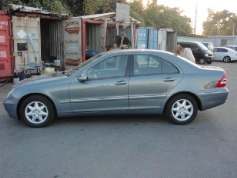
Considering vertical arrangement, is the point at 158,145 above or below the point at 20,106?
below

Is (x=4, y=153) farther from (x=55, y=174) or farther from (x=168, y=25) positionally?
(x=168, y=25)

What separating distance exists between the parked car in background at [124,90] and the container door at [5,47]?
5.25 meters

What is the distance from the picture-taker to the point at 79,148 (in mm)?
4457

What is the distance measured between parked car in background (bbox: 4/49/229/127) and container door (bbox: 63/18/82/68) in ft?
21.5

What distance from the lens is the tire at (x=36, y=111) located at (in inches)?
214

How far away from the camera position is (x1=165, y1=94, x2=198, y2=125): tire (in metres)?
5.64

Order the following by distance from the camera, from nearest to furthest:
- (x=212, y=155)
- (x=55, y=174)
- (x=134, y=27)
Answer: (x=55, y=174)
(x=212, y=155)
(x=134, y=27)

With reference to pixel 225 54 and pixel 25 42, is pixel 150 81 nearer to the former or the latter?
pixel 25 42

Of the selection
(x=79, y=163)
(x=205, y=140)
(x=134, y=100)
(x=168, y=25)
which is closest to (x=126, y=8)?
(x=134, y=100)

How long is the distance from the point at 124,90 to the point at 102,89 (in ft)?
1.40

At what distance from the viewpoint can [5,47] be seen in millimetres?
10273

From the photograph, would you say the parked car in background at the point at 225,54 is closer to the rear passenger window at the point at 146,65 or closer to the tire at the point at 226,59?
the tire at the point at 226,59

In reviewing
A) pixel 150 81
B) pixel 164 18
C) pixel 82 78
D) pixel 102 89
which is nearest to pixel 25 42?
pixel 82 78

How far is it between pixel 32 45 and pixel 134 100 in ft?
22.9
